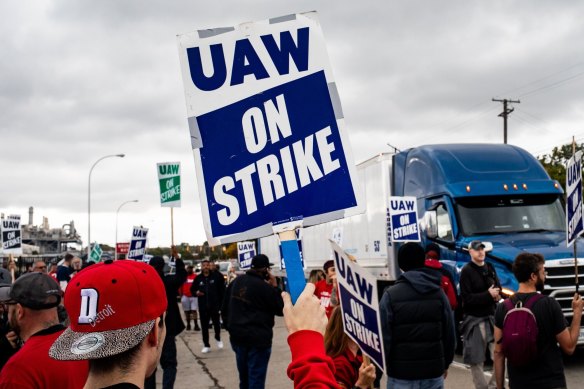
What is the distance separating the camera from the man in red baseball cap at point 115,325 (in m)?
1.85

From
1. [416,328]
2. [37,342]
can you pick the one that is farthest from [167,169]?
[37,342]

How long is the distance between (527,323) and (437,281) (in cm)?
81

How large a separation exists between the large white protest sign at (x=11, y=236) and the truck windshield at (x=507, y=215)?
10.9 m

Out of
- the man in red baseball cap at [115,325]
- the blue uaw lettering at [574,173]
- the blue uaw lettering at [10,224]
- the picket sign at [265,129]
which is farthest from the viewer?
the blue uaw lettering at [10,224]

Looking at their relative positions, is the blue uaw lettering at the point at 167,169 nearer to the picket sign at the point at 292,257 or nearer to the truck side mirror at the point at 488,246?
the truck side mirror at the point at 488,246

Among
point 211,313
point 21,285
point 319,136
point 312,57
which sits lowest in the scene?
point 211,313

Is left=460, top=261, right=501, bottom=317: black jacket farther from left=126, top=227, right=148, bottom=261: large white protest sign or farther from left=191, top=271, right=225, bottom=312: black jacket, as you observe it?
left=126, top=227, right=148, bottom=261: large white protest sign

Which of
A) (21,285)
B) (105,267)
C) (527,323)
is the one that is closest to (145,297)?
(105,267)

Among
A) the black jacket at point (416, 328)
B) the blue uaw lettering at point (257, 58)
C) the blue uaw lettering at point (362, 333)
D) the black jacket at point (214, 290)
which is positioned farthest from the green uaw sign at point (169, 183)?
the blue uaw lettering at point (257, 58)

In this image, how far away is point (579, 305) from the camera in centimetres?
451

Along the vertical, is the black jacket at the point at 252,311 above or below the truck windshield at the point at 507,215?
below

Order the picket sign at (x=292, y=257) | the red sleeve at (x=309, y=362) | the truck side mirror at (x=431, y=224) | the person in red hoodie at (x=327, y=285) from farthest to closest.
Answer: the truck side mirror at (x=431, y=224) → the person in red hoodie at (x=327, y=285) → the picket sign at (x=292, y=257) → the red sleeve at (x=309, y=362)

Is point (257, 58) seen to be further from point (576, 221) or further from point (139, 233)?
point (139, 233)

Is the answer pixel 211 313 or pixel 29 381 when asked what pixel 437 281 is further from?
pixel 211 313
